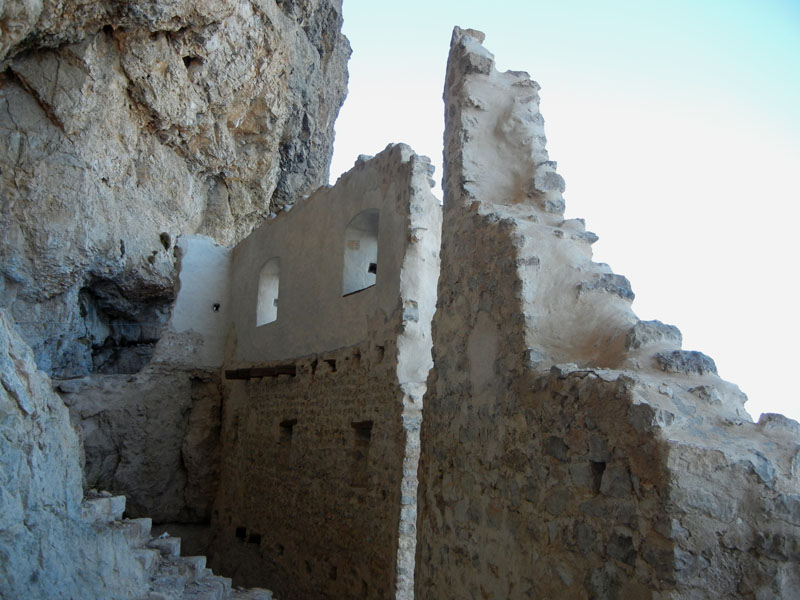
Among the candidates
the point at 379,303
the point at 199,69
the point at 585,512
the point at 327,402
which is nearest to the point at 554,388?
the point at 585,512

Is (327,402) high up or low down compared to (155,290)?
down

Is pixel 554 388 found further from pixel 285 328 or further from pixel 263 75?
pixel 263 75

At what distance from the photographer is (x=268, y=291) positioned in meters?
9.87

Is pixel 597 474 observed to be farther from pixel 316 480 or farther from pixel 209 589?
pixel 316 480

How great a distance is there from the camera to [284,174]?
15.1 m

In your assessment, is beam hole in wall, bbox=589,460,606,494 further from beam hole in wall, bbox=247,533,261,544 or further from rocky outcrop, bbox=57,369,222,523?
rocky outcrop, bbox=57,369,222,523

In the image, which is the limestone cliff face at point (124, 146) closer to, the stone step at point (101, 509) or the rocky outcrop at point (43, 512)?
the rocky outcrop at point (43, 512)

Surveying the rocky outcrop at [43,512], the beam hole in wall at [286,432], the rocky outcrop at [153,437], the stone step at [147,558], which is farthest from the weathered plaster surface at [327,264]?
the rocky outcrop at [43,512]

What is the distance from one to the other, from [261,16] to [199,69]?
1.66 metres

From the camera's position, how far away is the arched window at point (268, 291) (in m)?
9.64

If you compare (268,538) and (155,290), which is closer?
(268,538)

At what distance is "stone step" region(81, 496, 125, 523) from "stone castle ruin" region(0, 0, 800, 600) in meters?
0.04

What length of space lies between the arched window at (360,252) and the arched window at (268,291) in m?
2.24

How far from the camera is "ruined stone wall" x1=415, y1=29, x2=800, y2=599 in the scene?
218 centimetres
